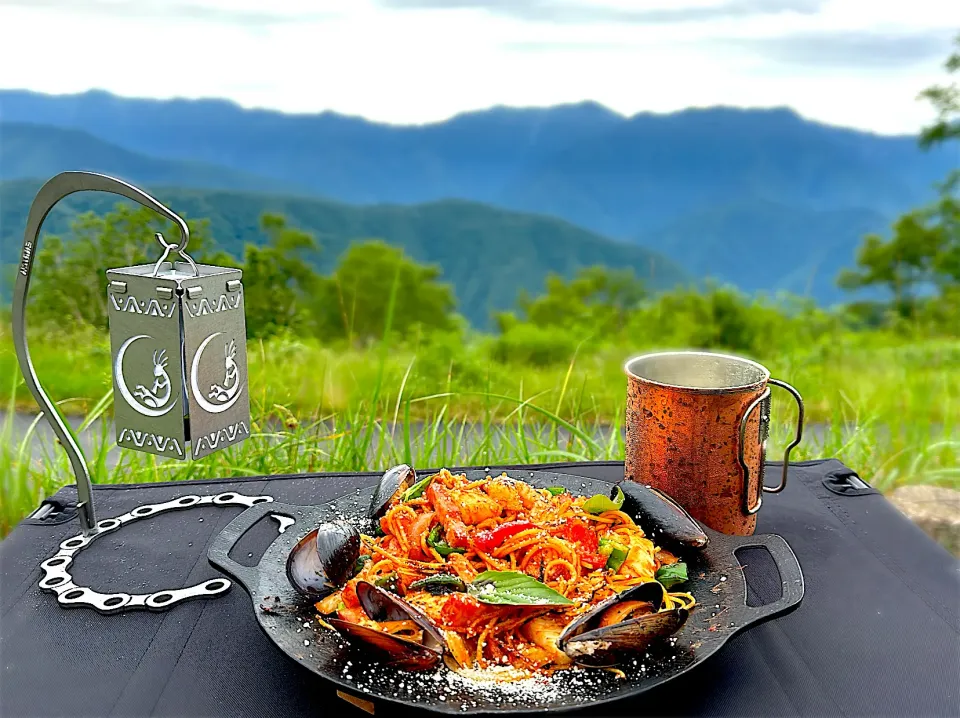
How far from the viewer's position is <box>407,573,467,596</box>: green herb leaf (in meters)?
1.27

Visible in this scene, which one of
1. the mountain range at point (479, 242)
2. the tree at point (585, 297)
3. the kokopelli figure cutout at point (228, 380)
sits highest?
the kokopelli figure cutout at point (228, 380)

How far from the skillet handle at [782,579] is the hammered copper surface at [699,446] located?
0.18 metres

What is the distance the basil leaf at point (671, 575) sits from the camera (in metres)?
1.29

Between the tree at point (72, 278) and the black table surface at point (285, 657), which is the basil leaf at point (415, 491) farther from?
the tree at point (72, 278)

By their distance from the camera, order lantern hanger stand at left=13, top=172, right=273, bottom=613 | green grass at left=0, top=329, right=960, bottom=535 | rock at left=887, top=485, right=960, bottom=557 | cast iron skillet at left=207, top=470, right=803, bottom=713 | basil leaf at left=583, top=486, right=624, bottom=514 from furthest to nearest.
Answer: green grass at left=0, top=329, right=960, bottom=535 → rock at left=887, top=485, right=960, bottom=557 → basil leaf at left=583, top=486, right=624, bottom=514 → lantern hanger stand at left=13, top=172, right=273, bottom=613 → cast iron skillet at left=207, top=470, right=803, bottom=713

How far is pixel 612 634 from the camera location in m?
1.05

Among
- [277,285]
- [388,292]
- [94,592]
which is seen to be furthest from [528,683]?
[388,292]

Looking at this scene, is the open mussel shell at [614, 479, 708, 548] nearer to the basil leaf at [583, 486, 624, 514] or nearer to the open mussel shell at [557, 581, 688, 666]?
the basil leaf at [583, 486, 624, 514]

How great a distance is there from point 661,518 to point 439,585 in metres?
0.44

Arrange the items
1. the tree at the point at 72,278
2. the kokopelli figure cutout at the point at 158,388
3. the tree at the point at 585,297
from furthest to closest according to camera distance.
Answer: the tree at the point at 585,297, the tree at the point at 72,278, the kokopelli figure cutout at the point at 158,388

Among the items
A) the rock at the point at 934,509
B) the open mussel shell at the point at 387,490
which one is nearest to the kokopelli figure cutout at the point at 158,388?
the open mussel shell at the point at 387,490

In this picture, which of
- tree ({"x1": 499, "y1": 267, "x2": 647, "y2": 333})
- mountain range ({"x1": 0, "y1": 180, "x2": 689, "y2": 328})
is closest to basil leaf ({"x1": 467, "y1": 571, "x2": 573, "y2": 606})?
mountain range ({"x1": 0, "y1": 180, "x2": 689, "y2": 328})

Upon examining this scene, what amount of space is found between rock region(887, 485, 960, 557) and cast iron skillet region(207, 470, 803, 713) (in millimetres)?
1571

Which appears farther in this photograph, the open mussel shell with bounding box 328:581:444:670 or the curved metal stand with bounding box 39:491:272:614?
the curved metal stand with bounding box 39:491:272:614
